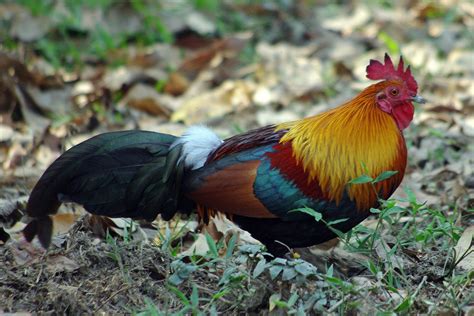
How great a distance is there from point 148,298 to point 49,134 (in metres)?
2.97

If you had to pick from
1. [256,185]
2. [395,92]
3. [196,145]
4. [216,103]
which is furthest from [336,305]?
[216,103]

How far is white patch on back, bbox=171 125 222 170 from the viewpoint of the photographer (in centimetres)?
450

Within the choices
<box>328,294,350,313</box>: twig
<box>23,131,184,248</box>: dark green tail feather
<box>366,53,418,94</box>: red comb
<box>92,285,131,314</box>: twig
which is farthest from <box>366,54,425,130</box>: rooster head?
<box>92,285,131,314</box>: twig

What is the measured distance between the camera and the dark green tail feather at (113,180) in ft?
13.6

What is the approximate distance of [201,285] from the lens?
166 inches

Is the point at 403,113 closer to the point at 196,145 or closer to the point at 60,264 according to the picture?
the point at 196,145

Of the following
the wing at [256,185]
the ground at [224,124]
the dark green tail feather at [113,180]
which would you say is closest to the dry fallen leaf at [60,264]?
the ground at [224,124]

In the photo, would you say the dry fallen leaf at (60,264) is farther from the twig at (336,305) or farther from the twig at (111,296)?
the twig at (336,305)

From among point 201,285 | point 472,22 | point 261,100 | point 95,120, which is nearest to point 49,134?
point 95,120

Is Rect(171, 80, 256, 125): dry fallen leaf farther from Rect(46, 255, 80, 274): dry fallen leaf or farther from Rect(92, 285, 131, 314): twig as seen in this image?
Rect(92, 285, 131, 314): twig

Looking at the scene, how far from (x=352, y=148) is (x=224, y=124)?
9.11 ft

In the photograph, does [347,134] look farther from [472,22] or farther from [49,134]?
[472,22]

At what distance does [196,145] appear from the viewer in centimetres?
457

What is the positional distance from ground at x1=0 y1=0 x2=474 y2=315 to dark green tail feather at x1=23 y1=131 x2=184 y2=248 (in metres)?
0.24
